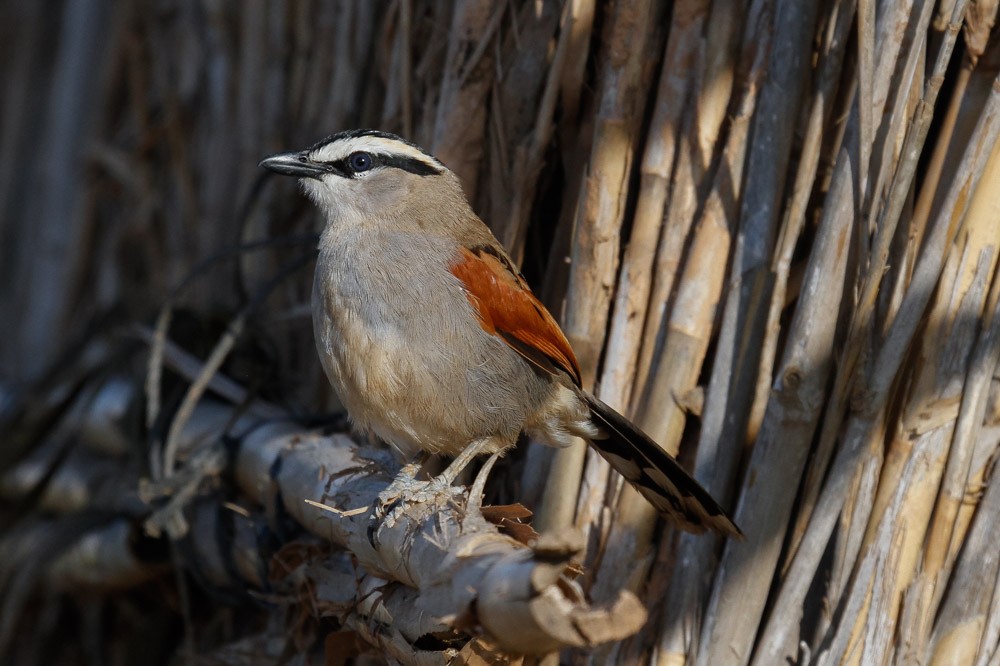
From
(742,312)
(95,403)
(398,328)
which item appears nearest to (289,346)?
(95,403)

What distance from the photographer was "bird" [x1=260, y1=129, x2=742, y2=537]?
11.0ft

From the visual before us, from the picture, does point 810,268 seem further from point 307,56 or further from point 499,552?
point 307,56

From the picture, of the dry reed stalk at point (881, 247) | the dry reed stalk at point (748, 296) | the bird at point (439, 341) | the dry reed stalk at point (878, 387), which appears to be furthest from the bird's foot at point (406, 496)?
the dry reed stalk at point (881, 247)

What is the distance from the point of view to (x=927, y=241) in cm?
313

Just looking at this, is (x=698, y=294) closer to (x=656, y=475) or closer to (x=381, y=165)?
(x=656, y=475)

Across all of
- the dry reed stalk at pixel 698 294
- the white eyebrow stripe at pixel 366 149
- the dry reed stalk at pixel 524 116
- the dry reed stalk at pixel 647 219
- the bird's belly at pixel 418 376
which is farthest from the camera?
the dry reed stalk at pixel 524 116

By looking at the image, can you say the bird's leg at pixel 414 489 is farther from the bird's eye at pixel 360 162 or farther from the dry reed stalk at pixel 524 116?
the bird's eye at pixel 360 162

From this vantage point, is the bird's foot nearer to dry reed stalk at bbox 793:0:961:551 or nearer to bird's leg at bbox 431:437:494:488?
bird's leg at bbox 431:437:494:488

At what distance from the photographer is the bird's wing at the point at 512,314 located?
11.5 feet

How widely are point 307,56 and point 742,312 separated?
290 cm

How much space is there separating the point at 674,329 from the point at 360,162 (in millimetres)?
1305

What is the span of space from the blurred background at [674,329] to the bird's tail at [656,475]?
131mm

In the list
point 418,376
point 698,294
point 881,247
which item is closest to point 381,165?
point 418,376

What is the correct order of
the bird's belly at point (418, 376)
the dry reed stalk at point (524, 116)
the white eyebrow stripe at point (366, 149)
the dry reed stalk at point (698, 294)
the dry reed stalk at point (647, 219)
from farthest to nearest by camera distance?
1. the dry reed stalk at point (524, 116)
2. the white eyebrow stripe at point (366, 149)
3. the dry reed stalk at point (647, 219)
4. the dry reed stalk at point (698, 294)
5. the bird's belly at point (418, 376)
